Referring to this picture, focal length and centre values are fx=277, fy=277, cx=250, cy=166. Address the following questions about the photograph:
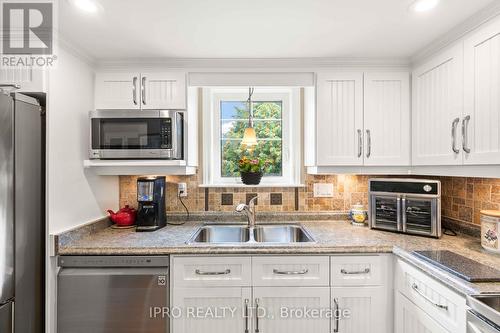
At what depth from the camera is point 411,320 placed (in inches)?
58.2

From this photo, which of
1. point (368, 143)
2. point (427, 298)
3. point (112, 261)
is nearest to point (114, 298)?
point (112, 261)

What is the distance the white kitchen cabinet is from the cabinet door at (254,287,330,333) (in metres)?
1.68

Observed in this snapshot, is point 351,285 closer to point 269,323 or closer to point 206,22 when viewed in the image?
point 269,323

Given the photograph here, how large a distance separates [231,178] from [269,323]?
119 centimetres

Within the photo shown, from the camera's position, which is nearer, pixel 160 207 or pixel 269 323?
pixel 269 323

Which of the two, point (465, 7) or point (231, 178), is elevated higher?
point (465, 7)

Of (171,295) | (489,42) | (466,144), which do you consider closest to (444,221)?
(466,144)

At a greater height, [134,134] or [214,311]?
[134,134]

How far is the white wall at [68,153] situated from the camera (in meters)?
1.57

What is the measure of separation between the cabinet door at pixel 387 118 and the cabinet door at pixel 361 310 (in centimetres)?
88

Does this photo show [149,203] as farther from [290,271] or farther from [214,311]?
[290,271]

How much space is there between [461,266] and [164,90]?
2.02 metres

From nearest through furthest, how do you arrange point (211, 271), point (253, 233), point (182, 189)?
point (211, 271), point (253, 233), point (182, 189)

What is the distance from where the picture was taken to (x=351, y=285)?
1639mm
